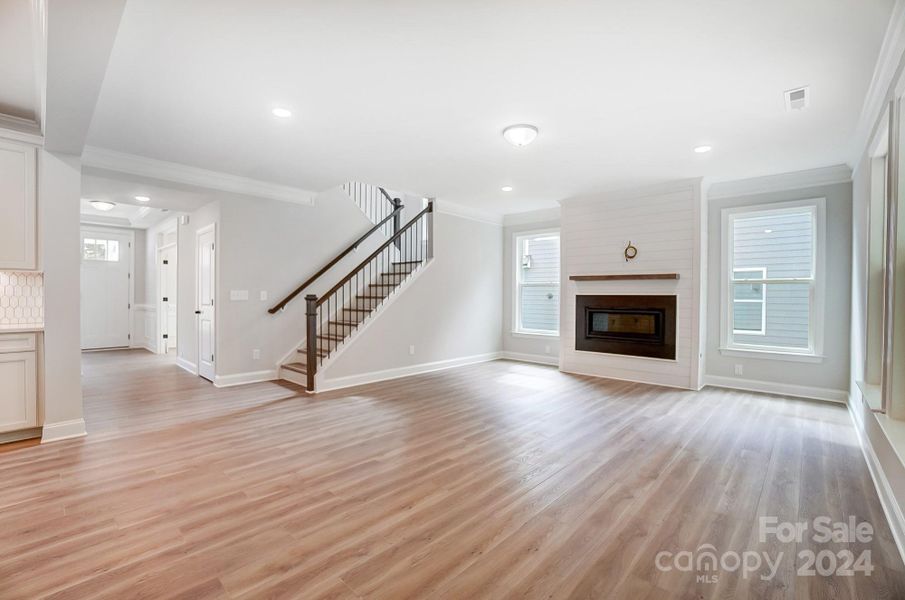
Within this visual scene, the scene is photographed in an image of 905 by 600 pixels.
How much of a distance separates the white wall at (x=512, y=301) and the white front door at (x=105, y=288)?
8029 millimetres

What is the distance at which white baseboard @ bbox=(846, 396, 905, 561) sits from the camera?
1991 mm

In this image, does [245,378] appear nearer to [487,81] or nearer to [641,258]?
[487,81]

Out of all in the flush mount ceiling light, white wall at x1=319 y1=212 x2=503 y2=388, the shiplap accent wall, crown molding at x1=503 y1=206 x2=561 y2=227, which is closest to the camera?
the flush mount ceiling light

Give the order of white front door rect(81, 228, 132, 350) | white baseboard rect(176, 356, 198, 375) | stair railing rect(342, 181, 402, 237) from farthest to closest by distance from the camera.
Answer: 1. white front door rect(81, 228, 132, 350)
2. stair railing rect(342, 181, 402, 237)
3. white baseboard rect(176, 356, 198, 375)

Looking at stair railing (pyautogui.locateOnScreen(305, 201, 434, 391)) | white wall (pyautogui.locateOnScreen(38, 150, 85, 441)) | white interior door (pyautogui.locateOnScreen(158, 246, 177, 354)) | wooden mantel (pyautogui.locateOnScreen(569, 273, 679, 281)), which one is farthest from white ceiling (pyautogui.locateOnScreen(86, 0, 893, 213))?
white interior door (pyautogui.locateOnScreen(158, 246, 177, 354))

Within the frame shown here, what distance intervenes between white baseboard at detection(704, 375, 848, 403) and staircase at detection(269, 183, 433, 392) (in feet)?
14.4

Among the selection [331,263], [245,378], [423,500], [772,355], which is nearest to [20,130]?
[245,378]

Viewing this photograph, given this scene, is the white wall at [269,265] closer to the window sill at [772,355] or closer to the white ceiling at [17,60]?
the white ceiling at [17,60]

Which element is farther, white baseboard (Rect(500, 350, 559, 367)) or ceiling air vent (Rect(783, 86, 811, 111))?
white baseboard (Rect(500, 350, 559, 367))

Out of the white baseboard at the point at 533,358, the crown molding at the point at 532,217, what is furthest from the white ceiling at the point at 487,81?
the white baseboard at the point at 533,358

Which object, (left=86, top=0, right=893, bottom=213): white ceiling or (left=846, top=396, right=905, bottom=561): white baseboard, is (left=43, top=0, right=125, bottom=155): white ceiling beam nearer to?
(left=86, top=0, right=893, bottom=213): white ceiling

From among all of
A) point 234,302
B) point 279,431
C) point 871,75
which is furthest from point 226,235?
point 871,75

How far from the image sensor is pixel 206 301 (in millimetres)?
5711

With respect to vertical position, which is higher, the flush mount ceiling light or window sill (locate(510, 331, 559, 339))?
the flush mount ceiling light
